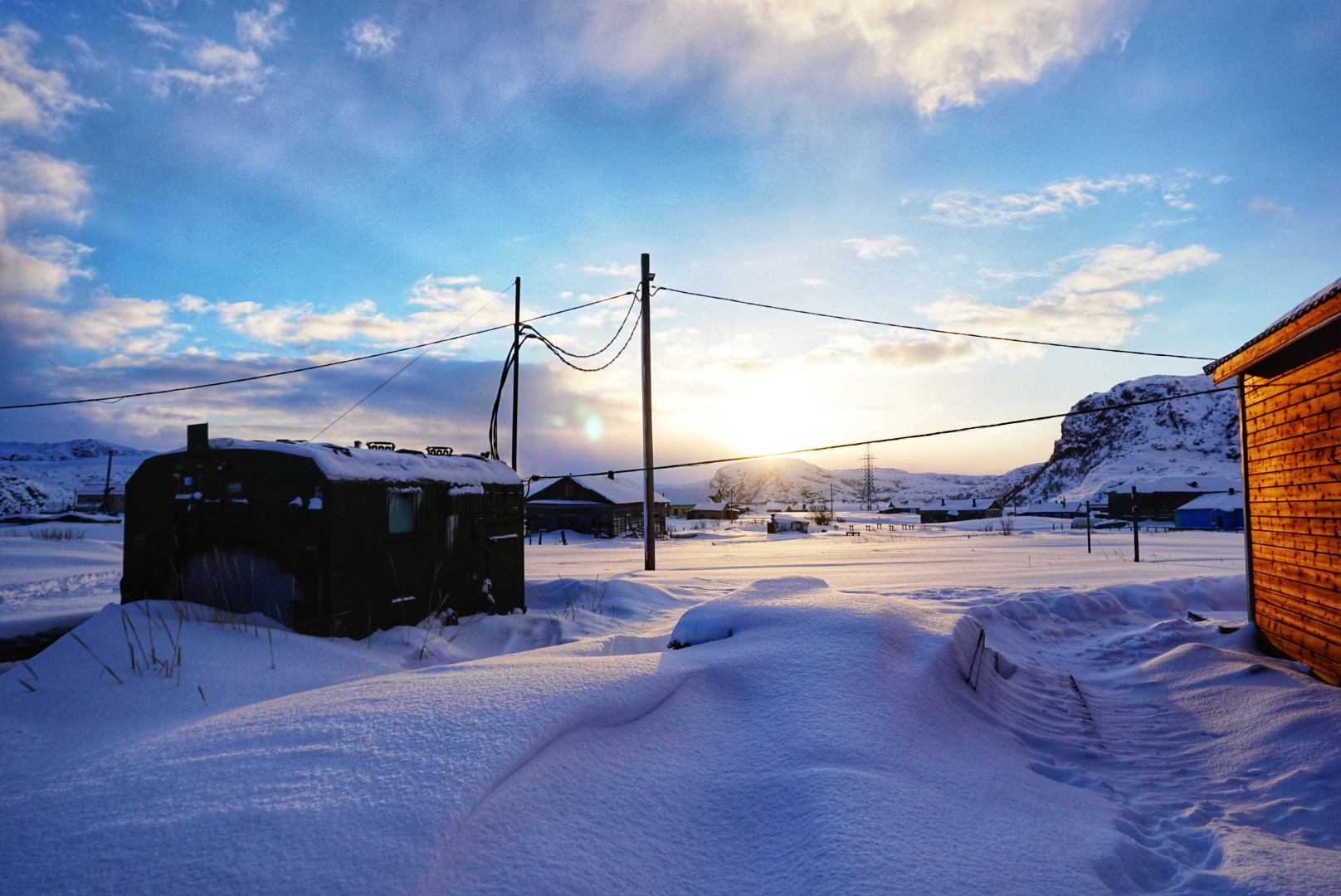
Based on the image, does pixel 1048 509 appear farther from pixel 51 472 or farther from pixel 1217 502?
pixel 51 472

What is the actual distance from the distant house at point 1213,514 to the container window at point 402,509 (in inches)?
2143

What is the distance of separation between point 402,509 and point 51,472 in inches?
5418

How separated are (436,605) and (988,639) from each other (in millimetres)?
5985

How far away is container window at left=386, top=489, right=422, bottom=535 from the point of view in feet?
20.5

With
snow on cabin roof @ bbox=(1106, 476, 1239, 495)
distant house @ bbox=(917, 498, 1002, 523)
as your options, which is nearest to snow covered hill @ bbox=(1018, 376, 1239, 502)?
distant house @ bbox=(917, 498, 1002, 523)

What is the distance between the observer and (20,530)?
20625 millimetres

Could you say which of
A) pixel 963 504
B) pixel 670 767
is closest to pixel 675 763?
pixel 670 767

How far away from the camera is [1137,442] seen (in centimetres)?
13388

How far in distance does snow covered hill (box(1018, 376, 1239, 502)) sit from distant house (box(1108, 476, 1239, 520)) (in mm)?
35850

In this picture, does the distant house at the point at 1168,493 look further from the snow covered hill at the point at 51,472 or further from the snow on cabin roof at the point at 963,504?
the snow covered hill at the point at 51,472

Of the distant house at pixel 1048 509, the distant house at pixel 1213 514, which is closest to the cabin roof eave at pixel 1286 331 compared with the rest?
the distant house at pixel 1213 514

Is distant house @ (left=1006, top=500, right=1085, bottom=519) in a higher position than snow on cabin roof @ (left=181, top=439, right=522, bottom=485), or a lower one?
lower

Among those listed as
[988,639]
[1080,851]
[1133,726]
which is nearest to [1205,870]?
[1080,851]

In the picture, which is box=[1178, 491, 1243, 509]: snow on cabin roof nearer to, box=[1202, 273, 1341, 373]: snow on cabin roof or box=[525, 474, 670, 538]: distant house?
box=[525, 474, 670, 538]: distant house
